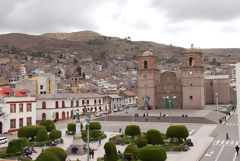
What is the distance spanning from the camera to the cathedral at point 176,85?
6278 cm

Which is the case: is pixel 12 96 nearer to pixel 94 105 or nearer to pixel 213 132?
pixel 94 105

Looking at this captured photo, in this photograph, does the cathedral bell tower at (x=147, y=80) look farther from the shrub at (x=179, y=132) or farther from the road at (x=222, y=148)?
the shrub at (x=179, y=132)

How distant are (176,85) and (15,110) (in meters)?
39.7

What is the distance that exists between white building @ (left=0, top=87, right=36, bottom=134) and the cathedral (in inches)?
1157

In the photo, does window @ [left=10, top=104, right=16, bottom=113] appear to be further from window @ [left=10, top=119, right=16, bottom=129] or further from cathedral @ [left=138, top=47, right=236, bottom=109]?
cathedral @ [left=138, top=47, right=236, bottom=109]

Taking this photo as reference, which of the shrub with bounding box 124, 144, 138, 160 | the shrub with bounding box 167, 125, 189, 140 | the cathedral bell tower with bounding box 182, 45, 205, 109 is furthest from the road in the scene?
the cathedral bell tower with bounding box 182, 45, 205, 109

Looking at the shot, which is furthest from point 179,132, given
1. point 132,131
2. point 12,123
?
point 12,123

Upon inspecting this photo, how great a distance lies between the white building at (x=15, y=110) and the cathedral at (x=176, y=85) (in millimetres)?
29378

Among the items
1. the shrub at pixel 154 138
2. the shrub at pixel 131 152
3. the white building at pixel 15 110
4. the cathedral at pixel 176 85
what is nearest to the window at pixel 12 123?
the white building at pixel 15 110

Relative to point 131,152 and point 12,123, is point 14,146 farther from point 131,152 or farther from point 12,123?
point 12,123

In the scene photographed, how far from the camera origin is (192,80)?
62.9m

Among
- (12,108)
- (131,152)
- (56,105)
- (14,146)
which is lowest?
(131,152)

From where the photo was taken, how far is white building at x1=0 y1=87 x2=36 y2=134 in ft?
139

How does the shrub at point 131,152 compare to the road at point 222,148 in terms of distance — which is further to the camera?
the road at point 222,148
